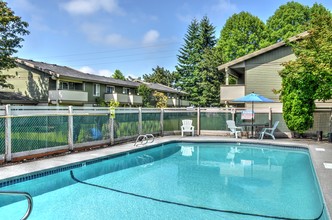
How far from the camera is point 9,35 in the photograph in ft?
64.9

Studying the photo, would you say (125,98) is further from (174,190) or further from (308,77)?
(174,190)

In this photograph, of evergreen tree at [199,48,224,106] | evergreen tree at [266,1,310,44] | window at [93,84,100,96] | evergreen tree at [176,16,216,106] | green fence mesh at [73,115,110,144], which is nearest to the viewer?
green fence mesh at [73,115,110,144]

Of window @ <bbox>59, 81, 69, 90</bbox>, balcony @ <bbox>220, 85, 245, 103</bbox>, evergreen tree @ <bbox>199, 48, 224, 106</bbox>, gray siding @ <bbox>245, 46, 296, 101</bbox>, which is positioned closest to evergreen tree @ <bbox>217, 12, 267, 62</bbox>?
evergreen tree @ <bbox>199, 48, 224, 106</bbox>

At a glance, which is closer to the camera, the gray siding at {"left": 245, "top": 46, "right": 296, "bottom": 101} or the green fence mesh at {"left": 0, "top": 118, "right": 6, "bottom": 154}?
the green fence mesh at {"left": 0, "top": 118, "right": 6, "bottom": 154}

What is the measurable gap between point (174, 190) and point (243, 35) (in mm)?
33955

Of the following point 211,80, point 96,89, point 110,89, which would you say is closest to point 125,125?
point 96,89

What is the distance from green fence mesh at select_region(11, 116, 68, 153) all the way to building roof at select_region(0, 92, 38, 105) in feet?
48.6

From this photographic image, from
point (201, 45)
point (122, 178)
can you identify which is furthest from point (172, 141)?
point (201, 45)

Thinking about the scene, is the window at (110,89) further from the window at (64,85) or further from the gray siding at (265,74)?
the gray siding at (265,74)

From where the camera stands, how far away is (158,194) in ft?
19.7

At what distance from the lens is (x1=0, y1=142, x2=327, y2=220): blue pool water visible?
4.93 m

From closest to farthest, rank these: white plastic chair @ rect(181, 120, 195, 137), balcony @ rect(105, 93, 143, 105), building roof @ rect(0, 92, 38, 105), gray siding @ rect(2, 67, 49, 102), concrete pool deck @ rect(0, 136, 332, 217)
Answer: concrete pool deck @ rect(0, 136, 332, 217) → white plastic chair @ rect(181, 120, 195, 137) → building roof @ rect(0, 92, 38, 105) → gray siding @ rect(2, 67, 49, 102) → balcony @ rect(105, 93, 143, 105)

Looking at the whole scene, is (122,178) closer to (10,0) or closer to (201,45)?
(10,0)

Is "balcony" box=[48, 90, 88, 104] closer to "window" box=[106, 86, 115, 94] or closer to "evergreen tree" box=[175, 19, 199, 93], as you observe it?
"window" box=[106, 86, 115, 94]
